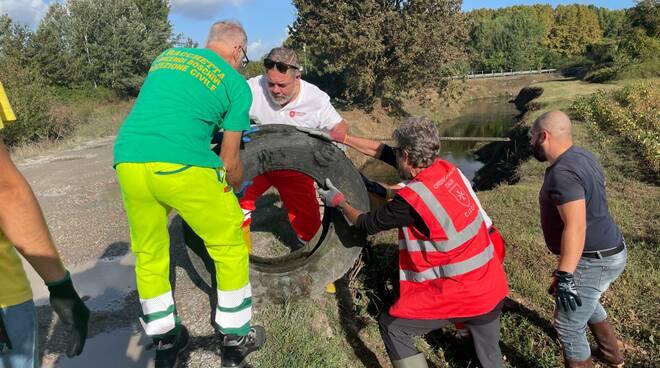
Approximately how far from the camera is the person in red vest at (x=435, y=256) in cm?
250

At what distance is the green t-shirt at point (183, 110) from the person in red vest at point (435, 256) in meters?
1.11

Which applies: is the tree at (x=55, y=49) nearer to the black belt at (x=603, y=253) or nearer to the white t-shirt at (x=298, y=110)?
the white t-shirt at (x=298, y=110)

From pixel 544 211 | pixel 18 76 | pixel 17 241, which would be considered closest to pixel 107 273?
pixel 17 241

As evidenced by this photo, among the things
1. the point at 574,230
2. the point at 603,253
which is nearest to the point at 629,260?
the point at 603,253

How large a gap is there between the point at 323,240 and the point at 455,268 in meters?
1.40

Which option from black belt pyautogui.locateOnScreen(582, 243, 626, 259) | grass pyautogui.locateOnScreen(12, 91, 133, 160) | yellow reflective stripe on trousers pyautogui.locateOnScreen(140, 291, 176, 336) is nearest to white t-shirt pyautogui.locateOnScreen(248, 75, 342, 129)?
yellow reflective stripe on trousers pyautogui.locateOnScreen(140, 291, 176, 336)

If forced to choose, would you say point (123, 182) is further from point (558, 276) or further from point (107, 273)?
point (558, 276)

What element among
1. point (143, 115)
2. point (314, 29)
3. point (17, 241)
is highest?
point (314, 29)

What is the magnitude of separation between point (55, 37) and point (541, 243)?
35662 mm

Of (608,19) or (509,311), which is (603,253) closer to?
(509,311)

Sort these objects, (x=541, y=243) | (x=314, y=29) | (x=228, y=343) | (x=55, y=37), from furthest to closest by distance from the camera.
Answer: (x=55, y=37) → (x=314, y=29) → (x=541, y=243) → (x=228, y=343)

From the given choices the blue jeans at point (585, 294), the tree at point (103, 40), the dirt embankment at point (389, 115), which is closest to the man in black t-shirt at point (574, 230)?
the blue jeans at point (585, 294)

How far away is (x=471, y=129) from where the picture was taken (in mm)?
25594

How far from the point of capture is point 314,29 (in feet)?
74.2
